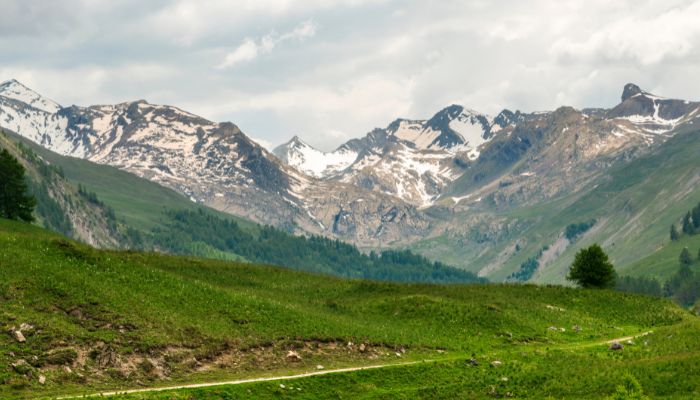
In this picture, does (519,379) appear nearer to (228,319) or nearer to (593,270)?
(228,319)

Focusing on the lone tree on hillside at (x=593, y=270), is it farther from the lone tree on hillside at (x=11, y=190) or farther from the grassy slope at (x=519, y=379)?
the lone tree on hillside at (x=11, y=190)

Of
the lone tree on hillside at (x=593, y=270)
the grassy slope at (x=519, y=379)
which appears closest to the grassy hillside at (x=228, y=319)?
the grassy slope at (x=519, y=379)

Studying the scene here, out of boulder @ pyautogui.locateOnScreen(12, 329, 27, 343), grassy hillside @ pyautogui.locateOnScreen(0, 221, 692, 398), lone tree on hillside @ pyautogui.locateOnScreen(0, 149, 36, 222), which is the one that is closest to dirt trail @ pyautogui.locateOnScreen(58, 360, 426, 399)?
grassy hillside @ pyautogui.locateOnScreen(0, 221, 692, 398)

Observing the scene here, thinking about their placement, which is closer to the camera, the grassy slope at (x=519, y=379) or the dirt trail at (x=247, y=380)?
the dirt trail at (x=247, y=380)

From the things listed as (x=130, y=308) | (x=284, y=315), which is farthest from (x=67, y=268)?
(x=284, y=315)

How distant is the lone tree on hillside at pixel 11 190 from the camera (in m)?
122

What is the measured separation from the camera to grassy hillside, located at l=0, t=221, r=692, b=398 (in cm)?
5453

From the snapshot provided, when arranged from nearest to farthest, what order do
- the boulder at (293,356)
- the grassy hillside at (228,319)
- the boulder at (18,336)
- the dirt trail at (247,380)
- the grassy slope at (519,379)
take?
1. the dirt trail at (247,380)
2. the grassy slope at (519,379)
3. the boulder at (18,336)
4. the grassy hillside at (228,319)
5. the boulder at (293,356)

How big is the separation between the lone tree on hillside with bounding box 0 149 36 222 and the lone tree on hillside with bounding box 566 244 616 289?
294 feet

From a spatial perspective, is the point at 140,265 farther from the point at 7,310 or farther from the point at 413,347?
the point at 413,347

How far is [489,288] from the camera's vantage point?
97875mm

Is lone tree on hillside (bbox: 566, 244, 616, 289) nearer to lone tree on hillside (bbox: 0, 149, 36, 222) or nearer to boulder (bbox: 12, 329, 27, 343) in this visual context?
boulder (bbox: 12, 329, 27, 343)

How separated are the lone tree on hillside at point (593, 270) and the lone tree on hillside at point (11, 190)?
3522 inches

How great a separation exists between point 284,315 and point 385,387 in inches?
696
